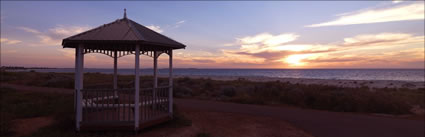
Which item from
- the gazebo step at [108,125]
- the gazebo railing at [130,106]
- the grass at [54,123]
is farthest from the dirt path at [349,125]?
the gazebo step at [108,125]

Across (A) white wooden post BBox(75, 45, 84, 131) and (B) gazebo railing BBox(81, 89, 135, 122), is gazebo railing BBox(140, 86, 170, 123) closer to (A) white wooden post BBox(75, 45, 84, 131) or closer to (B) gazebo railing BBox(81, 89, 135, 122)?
(B) gazebo railing BBox(81, 89, 135, 122)

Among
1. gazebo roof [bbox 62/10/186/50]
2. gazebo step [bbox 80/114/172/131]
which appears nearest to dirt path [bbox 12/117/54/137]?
gazebo step [bbox 80/114/172/131]

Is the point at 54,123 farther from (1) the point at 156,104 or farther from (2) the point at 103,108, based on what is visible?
(1) the point at 156,104

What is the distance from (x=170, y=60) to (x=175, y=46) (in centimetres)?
60

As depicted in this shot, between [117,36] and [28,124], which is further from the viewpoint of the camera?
[28,124]

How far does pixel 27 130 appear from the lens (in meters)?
7.15

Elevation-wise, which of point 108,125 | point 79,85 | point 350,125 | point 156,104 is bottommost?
point 350,125

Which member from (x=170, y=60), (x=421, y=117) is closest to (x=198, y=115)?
(x=170, y=60)

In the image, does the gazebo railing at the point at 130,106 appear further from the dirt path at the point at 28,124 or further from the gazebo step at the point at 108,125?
the dirt path at the point at 28,124

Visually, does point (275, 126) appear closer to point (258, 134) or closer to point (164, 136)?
point (258, 134)

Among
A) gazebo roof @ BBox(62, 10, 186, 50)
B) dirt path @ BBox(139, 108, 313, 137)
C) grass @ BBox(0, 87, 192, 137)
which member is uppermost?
gazebo roof @ BBox(62, 10, 186, 50)

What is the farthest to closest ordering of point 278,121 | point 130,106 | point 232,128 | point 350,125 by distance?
point 278,121 → point 350,125 → point 232,128 → point 130,106

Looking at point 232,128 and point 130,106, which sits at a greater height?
point 130,106

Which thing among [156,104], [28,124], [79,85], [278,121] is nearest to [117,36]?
[79,85]
